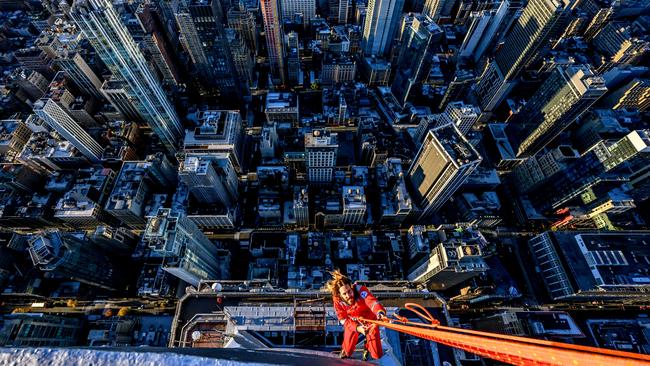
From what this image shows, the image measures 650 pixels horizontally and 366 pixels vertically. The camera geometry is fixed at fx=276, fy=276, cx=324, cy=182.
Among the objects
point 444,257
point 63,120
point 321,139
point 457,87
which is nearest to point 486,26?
point 457,87

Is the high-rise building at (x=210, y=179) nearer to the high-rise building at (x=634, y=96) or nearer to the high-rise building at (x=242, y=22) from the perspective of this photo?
the high-rise building at (x=242, y=22)

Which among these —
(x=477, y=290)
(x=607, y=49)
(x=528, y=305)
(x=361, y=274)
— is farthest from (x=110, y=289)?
(x=607, y=49)

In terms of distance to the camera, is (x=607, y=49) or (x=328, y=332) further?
(x=607, y=49)

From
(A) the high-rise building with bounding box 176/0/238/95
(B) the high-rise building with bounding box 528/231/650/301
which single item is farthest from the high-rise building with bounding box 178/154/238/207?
(B) the high-rise building with bounding box 528/231/650/301

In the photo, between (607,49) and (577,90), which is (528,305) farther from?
(607,49)

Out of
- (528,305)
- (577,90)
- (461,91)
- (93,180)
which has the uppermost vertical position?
(461,91)

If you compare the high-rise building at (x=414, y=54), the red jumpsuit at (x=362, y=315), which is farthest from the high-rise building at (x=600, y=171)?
the red jumpsuit at (x=362, y=315)

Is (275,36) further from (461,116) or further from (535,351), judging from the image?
(535,351)
